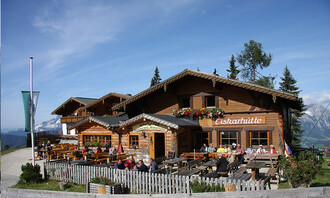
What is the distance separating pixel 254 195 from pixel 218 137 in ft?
39.6

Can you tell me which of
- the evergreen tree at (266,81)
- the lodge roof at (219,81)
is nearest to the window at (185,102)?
the lodge roof at (219,81)

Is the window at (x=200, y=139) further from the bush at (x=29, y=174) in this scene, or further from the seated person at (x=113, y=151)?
the bush at (x=29, y=174)

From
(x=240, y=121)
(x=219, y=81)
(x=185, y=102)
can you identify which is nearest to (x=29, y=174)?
(x=185, y=102)

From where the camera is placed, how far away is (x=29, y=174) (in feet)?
42.3

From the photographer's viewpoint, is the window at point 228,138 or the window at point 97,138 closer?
the window at point 228,138

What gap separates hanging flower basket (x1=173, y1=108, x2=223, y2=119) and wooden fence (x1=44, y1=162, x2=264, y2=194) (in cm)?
913

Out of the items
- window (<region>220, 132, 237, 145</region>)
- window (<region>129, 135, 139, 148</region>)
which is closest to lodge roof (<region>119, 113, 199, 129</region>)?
window (<region>129, 135, 139, 148</region>)

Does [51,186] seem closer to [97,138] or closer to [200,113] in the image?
[97,138]

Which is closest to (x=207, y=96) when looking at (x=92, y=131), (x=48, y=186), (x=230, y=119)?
(x=230, y=119)

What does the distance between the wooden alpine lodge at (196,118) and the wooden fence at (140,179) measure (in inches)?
262

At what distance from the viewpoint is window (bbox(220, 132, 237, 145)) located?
19.2 meters

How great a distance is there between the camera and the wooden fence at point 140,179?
8766 millimetres

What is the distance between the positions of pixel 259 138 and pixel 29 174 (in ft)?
46.3

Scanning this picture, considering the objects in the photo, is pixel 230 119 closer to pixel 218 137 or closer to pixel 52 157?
pixel 218 137
